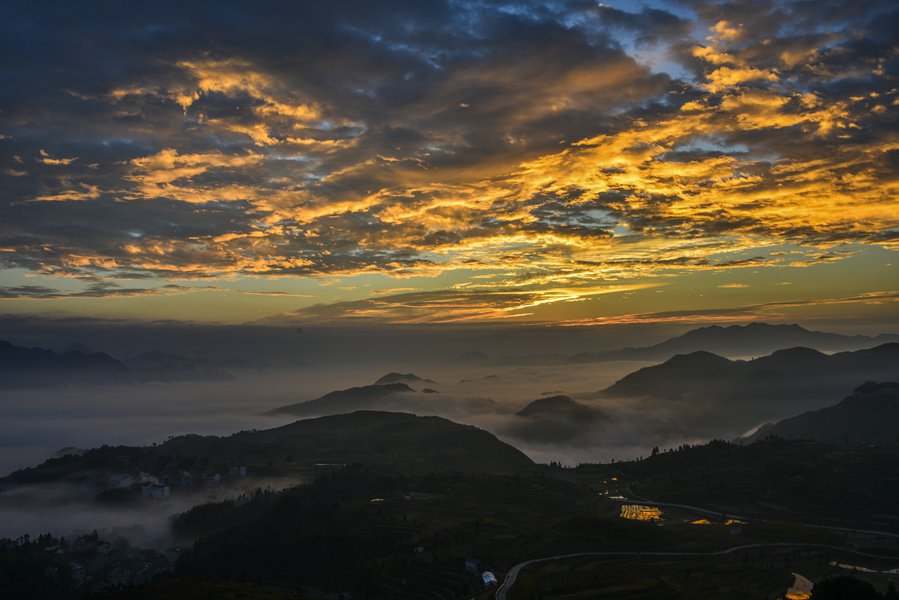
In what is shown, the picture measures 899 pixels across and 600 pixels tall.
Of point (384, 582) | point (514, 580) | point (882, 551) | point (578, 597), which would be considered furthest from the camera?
point (882, 551)

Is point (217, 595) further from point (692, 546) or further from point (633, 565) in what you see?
point (692, 546)

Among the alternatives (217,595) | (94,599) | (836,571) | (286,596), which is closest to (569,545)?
(836,571)

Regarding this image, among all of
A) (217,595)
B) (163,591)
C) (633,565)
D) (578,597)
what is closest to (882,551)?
(633,565)

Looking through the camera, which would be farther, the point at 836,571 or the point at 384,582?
the point at 384,582

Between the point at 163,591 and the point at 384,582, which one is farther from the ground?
the point at 163,591

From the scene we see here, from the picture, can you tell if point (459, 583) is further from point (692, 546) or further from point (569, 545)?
point (692, 546)

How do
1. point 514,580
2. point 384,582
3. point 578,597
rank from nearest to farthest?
point 578,597
point 514,580
point 384,582

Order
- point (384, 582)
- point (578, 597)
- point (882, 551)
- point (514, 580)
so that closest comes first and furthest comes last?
1. point (578, 597)
2. point (514, 580)
3. point (384, 582)
4. point (882, 551)

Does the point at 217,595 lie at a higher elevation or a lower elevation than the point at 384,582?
higher

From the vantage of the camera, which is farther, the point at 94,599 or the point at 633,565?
the point at 633,565
